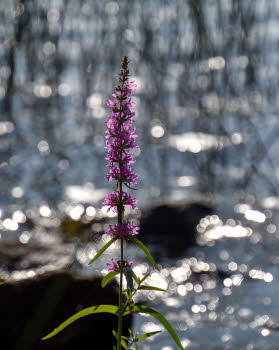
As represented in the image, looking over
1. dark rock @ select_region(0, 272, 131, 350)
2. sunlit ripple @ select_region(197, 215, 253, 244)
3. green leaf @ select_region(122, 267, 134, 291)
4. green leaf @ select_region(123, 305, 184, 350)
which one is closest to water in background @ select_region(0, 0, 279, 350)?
sunlit ripple @ select_region(197, 215, 253, 244)

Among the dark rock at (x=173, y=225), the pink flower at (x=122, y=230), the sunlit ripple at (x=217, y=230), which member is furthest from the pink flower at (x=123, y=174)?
the sunlit ripple at (x=217, y=230)

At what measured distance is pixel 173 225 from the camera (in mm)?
4625

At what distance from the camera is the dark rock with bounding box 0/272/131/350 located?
2807mm

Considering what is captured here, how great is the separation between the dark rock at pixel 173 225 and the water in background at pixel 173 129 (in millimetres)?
89

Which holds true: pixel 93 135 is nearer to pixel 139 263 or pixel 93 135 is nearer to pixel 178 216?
pixel 178 216

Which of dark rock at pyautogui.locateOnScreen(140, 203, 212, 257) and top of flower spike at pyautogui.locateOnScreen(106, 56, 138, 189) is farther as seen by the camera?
dark rock at pyautogui.locateOnScreen(140, 203, 212, 257)

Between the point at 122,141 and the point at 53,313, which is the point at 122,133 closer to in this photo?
the point at 122,141

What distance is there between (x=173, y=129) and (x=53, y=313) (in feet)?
10.6

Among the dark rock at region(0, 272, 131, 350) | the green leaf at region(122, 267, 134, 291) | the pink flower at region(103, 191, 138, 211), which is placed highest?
the pink flower at region(103, 191, 138, 211)

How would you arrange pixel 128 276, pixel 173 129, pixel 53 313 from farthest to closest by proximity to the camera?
pixel 173 129 → pixel 53 313 → pixel 128 276

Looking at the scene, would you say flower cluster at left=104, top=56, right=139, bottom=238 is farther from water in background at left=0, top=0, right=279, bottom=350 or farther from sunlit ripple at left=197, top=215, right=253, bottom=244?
sunlit ripple at left=197, top=215, right=253, bottom=244

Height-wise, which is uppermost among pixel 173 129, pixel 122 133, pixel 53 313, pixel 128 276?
pixel 173 129

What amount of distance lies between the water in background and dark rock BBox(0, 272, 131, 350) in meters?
0.42

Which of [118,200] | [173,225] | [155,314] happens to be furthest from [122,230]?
[173,225]
